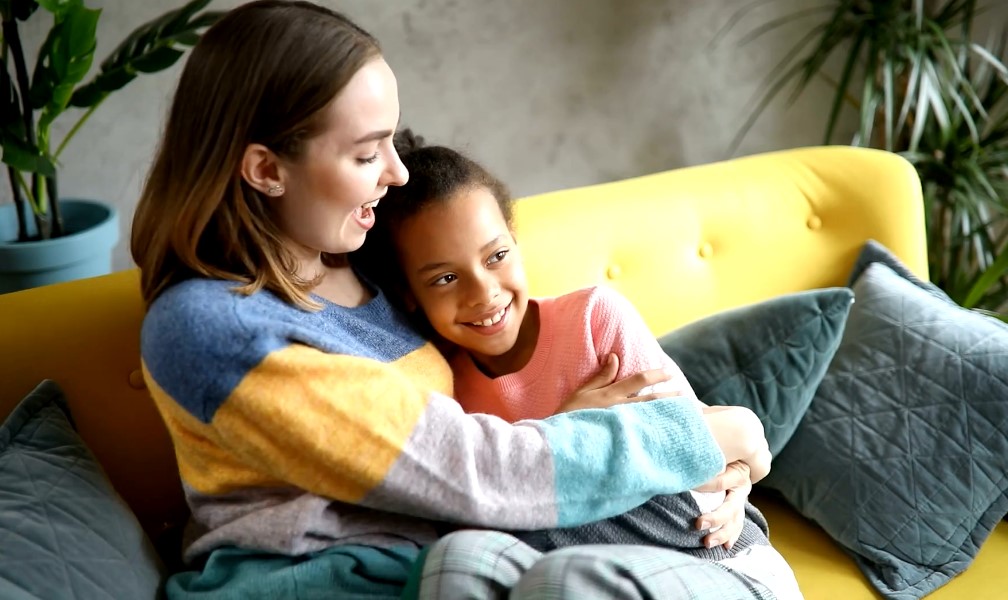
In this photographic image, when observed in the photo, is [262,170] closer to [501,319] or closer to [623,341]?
[501,319]

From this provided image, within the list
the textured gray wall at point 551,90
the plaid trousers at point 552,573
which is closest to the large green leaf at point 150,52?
the textured gray wall at point 551,90

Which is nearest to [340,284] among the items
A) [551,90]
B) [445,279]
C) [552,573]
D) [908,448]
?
[445,279]

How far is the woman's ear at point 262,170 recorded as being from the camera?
1.15 metres

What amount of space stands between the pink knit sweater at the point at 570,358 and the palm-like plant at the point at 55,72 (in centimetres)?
81

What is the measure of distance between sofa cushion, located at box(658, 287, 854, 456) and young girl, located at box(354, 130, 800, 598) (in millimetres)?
206

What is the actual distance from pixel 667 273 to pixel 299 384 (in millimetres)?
938

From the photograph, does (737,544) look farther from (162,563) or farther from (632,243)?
(162,563)

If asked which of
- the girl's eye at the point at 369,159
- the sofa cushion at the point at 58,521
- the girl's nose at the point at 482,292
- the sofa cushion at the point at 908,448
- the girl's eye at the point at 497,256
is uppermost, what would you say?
the girl's eye at the point at 369,159

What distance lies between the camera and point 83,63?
1.64 m

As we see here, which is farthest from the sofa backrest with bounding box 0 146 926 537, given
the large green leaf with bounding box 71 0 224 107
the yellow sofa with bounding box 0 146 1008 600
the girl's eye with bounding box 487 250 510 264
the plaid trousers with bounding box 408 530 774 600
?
the plaid trousers with bounding box 408 530 774 600

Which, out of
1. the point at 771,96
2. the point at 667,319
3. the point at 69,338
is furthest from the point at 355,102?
the point at 771,96

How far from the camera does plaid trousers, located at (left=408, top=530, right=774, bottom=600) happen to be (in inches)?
40.3

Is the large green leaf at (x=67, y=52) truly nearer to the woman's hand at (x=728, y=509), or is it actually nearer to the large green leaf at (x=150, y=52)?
the large green leaf at (x=150, y=52)

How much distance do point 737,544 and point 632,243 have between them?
2.07 feet
